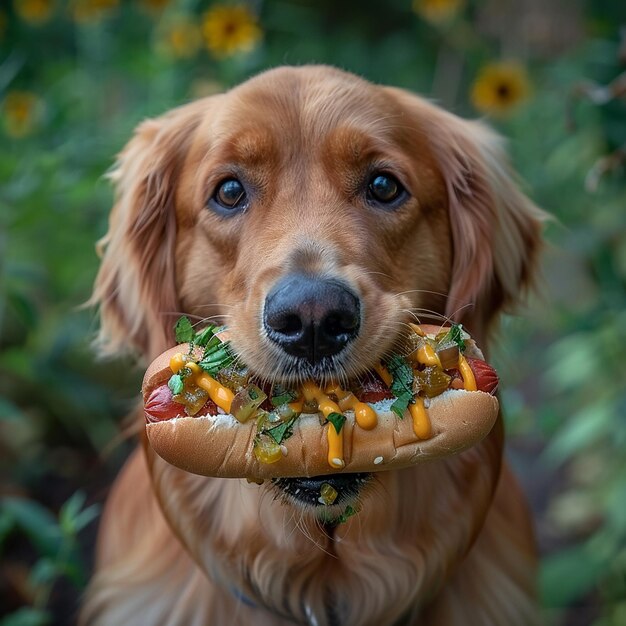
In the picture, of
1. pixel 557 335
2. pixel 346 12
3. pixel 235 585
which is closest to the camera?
pixel 235 585

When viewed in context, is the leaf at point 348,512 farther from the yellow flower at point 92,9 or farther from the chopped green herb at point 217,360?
the yellow flower at point 92,9

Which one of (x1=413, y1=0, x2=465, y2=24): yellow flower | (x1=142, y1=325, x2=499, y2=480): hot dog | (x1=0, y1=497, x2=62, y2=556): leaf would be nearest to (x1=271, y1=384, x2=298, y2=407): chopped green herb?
(x1=142, y1=325, x2=499, y2=480): hot dog

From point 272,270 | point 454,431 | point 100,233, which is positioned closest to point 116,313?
point 272,270

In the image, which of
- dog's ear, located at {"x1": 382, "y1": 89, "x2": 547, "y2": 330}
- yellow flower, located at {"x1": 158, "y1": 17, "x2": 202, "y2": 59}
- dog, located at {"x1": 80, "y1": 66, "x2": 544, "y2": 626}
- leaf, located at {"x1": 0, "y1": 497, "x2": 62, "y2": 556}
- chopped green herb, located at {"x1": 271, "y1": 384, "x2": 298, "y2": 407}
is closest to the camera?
chopped green herb, located at {"x1": 271, "y1": 384, "x2": 298, "y2": 407}

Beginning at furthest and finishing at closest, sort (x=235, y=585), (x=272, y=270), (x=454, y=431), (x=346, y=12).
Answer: (x=346, y=12), (x=235, y=585), (x=272, y=270), (x=454, y=431)

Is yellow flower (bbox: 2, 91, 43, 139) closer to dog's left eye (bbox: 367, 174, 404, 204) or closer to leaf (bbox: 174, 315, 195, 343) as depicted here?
dog's left eye (bbox: 367, 174, 404, 204)

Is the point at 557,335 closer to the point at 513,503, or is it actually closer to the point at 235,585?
the point at 513,503

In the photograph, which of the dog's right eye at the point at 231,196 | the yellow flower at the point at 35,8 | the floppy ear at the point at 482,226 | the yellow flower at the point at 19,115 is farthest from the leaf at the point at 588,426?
the yellow flower at the point at 35,8
